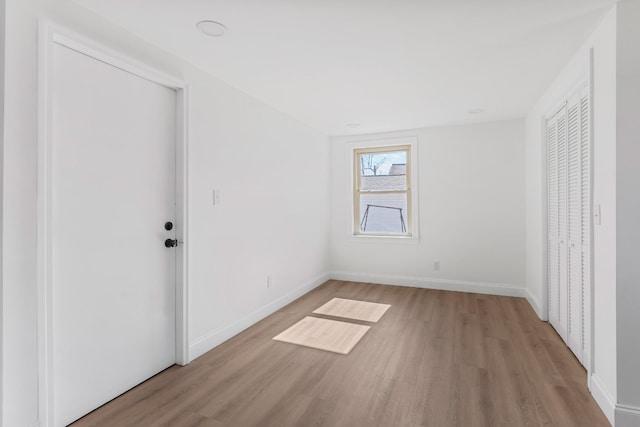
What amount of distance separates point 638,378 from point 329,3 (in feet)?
8.74

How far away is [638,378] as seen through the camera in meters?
1.79

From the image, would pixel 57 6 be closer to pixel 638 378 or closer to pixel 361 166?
pixel 638 378

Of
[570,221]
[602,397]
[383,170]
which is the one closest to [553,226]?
[570,221]

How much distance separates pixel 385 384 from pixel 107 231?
82.0 inches

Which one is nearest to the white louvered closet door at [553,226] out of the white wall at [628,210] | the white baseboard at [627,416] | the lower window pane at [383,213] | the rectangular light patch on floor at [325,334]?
→ the white wall at [628,210]

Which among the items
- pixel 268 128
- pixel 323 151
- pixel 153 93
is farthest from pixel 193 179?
pixel 323 151

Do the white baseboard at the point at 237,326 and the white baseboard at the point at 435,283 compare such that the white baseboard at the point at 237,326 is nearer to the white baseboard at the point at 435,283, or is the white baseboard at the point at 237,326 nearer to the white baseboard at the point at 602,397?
the white baseboard at the point at 435,283

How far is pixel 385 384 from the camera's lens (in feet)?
7.44

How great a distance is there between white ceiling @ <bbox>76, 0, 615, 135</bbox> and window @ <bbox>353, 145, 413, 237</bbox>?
1.56 meters

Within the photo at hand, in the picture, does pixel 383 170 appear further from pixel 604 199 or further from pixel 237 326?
pixel 604 199

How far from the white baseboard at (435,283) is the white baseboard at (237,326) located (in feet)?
3.07

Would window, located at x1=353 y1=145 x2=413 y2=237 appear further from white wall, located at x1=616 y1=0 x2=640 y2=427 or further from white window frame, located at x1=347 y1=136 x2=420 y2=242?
white wall, located at x1=616 y1=0 x2=640 y2=427

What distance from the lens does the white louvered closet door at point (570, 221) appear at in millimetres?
2402

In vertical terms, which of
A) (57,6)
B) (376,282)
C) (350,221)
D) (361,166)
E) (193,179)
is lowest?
(376,282)
